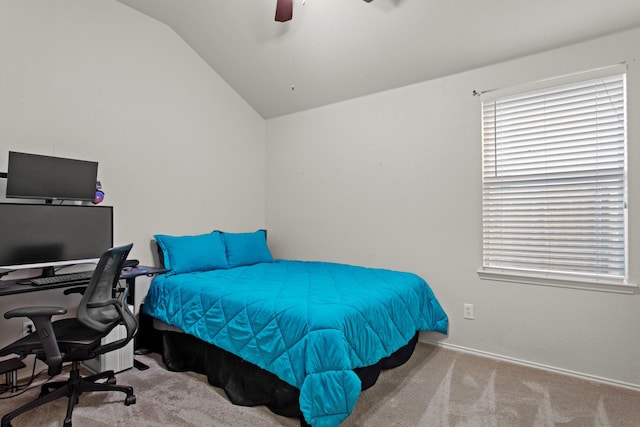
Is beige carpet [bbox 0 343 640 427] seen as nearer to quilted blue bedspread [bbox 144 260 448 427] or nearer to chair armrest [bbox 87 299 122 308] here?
quilted blue bedspread [bbox 144 260 448 427]

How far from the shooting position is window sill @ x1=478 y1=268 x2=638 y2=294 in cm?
232

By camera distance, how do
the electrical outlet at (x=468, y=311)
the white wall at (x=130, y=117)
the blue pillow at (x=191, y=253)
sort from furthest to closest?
the blue pillow at (x=191, y=253) < the electrical outlet at (x=468, y=311) < the white wall at (x=130, y=117)

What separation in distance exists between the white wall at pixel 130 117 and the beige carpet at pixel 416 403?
0.97m

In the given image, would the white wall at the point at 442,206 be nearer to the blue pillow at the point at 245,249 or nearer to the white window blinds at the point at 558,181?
the white window blinds at the point at 558,181

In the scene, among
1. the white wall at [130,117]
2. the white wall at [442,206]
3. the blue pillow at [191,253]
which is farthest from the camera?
the blue pillow at [191,253]

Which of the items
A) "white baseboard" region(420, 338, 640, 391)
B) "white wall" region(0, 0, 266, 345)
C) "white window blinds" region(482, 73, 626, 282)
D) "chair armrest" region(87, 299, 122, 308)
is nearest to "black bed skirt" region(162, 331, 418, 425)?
"white baseboard" region(420, 338, 640, 391)

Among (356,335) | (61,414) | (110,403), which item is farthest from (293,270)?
(61,414)

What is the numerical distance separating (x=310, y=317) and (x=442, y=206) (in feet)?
5.58

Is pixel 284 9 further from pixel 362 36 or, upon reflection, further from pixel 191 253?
pixel 191 253

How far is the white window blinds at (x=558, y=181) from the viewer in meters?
2.38

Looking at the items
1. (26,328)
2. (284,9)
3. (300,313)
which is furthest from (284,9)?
(26,328)

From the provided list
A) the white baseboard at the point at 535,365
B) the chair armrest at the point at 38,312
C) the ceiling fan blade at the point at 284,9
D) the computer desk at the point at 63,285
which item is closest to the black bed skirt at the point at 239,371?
the computer desk at the point at 63,285

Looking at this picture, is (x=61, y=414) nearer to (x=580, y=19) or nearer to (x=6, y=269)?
(x=6, y=269)

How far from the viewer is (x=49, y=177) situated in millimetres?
2422
